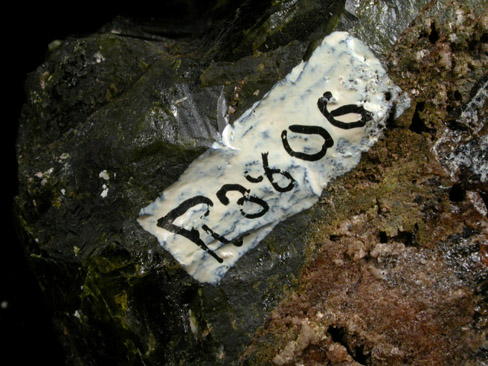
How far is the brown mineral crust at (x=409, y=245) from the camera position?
4.42ft

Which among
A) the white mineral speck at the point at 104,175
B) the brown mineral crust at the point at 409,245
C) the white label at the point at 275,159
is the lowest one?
the brown mineral crust at the point at 409,245

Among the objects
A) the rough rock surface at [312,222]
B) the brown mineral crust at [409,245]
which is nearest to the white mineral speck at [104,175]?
the rough rock surface at [312,222]

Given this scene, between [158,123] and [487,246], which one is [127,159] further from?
[487,246]

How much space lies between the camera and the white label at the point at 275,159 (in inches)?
52.7

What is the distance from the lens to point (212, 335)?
4.83 feet

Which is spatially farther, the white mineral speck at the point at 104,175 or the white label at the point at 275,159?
the white mineral speck at the point at 104,175

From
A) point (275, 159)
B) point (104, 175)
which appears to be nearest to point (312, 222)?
point (275, 159)

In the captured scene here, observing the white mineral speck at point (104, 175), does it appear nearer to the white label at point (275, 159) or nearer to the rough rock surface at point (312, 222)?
the rough rock surface at point (312, 222)

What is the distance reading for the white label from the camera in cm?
134

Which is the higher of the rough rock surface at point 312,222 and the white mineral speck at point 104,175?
the white mineral speck at point 104,175

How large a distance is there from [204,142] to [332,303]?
639 millimetres

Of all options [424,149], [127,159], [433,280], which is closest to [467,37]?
[424,149]

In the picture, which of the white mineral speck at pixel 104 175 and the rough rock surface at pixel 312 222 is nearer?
the rough rock surface at pixel 312 222

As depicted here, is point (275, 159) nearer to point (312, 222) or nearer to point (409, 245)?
point (312, 222)
